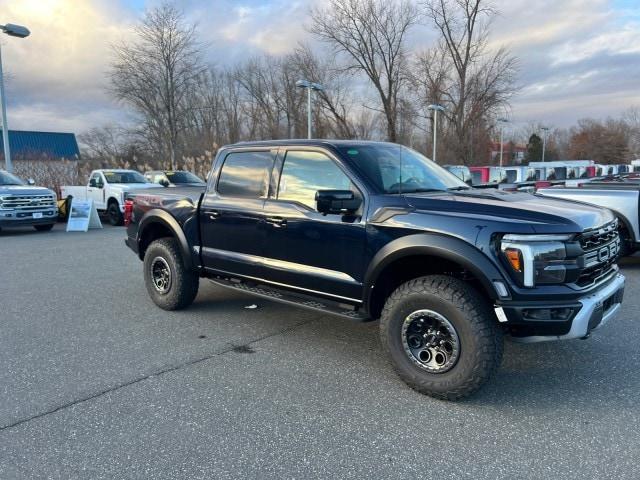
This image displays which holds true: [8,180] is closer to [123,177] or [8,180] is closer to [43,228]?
[43,228]

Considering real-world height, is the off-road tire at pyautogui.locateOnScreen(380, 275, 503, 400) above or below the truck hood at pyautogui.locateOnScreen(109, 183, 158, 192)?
below

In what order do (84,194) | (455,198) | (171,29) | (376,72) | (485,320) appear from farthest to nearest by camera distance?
(376,72)
(171,29)
(84,194)
(455,198)
(485,320)

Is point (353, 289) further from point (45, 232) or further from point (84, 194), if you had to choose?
point (84, 194)

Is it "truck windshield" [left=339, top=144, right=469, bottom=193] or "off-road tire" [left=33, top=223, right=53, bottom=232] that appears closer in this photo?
"truck windshield" [left=339, top=144, right=469, bottom=193]

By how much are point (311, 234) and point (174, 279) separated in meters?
2.16

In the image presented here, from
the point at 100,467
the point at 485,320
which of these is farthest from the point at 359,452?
the point at 100,467

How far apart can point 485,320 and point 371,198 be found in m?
1.24

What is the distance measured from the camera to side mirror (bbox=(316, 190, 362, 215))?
12.0ft

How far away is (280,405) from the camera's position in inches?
136

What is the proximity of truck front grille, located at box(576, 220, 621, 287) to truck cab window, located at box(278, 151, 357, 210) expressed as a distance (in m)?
1.73

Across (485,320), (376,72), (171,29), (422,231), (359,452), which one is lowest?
(359,452)

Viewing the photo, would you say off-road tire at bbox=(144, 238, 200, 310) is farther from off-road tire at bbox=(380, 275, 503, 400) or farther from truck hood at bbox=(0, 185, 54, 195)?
truck hood at bbox=(0, 185, 54, 195)

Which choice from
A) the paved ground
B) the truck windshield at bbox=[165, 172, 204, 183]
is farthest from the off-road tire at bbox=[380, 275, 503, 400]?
the truck windshield at bbox=[165, 172, 204, 183]

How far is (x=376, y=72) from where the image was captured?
41531 millimetres
